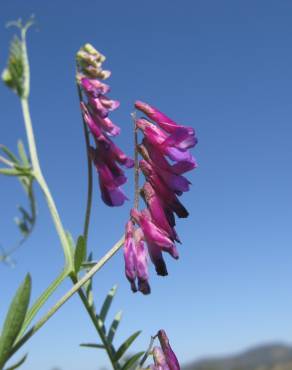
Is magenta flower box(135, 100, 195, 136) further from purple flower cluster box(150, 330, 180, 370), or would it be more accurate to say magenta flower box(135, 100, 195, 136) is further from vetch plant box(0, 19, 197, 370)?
purple flower cluster box(150, 330, 180, 370)

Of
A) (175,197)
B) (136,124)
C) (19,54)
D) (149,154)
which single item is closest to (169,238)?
(175,197)

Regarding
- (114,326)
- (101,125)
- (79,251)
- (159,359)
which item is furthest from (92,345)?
(101,125)

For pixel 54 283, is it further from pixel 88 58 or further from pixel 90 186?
pixel 88 58

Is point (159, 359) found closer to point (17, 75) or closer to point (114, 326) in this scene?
point (114, 326)

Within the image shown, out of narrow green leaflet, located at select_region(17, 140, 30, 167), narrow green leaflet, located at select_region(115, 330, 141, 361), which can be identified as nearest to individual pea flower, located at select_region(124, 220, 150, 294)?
narrow green leaflet, located at select_region(115, 330, 141, 361)

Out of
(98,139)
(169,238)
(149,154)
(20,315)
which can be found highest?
(98,139)

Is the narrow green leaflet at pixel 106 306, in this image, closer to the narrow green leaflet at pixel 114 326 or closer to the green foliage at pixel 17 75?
the narrow green leaflet at pixel 114 326

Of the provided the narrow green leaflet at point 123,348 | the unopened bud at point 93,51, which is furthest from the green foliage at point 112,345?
the unopened bud at point 93,51
